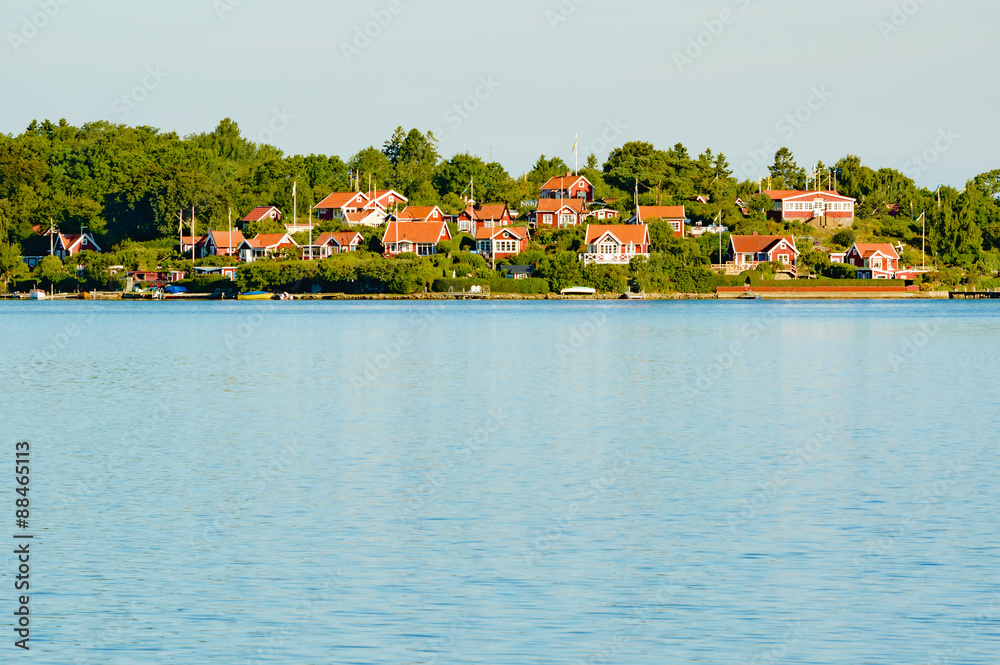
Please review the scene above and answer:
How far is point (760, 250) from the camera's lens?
369ft

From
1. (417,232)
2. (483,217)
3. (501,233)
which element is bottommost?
(501,233)

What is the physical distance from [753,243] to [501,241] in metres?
23.1

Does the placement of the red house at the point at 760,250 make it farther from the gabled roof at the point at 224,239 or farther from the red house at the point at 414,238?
the gabled roof at the point at 224,239

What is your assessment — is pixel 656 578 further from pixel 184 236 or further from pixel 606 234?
pixel 184 236

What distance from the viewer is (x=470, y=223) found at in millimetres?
119688

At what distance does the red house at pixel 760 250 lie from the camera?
367ft

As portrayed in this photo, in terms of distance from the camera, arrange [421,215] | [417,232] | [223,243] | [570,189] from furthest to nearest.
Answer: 1. [570,189]
2. [421,215]
3. [223,243]
4. [417,232]

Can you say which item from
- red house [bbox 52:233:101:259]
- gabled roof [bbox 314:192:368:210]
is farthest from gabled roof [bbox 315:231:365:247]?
red house [bbox 52:233:101:259]

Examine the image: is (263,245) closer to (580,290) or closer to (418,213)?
(418,213)

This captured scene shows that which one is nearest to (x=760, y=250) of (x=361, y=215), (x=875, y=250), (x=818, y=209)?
(x=875, y=250)

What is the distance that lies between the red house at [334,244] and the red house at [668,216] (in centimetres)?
2650

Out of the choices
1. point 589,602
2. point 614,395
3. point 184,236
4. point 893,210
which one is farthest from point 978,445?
point 893,210

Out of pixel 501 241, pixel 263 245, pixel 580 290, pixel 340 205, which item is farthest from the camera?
pixel 340 205

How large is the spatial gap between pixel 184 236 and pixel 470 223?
1179 inches
